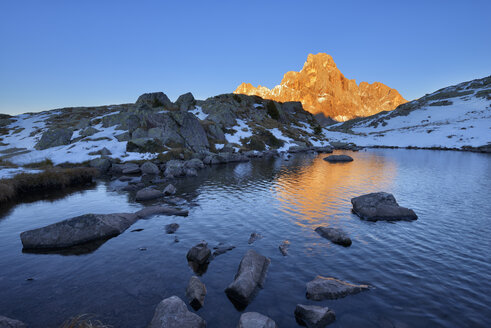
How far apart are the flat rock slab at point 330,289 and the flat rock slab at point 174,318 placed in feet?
14.0

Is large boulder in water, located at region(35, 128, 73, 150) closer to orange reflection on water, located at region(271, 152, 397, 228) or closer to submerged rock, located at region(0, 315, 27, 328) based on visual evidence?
orange reflection on water, located at region(271, 152, 397, 228)

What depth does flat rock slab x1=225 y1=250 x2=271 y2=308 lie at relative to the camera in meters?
9.00

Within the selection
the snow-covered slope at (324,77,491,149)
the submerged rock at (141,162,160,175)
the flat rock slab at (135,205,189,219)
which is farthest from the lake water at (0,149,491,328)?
the snow-covered slope at (324,77,491,149)

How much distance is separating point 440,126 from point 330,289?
138441mm

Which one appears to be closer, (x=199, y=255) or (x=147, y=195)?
(x=199, y=255)

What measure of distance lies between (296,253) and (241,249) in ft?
9.97

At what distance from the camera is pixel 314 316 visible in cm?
775

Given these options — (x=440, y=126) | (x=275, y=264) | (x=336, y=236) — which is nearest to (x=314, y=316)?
(x=275, y=264)

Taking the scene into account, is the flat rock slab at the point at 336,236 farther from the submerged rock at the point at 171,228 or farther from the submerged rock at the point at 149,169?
the submerged rock at the point at 149,169

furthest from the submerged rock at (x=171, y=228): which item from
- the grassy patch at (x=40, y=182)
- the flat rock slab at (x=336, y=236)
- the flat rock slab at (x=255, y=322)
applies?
the grassy patch at (x=40, y=182)

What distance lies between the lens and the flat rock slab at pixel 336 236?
13.7 metres

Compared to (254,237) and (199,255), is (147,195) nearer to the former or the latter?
(254,237)

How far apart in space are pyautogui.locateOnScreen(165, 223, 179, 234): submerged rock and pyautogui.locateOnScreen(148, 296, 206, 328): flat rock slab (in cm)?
838

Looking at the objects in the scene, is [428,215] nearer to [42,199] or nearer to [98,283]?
[98,283]
